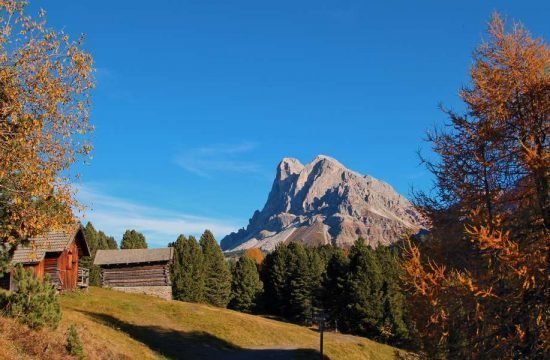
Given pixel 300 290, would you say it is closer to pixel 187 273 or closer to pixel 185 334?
pixel 187 273

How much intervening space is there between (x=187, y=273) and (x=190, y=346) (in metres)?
43.9

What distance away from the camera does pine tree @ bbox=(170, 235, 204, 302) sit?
74125 mm

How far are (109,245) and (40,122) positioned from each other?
111 meters

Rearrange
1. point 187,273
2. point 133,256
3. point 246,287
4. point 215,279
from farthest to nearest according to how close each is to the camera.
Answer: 1. point 215,279
2. point 246,287
3. point 187,273
4. point 133,256

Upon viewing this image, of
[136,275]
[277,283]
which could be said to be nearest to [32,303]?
[136,275]

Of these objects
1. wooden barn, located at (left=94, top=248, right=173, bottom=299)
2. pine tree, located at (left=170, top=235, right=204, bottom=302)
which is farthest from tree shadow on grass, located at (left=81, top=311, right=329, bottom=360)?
pine tree, located at (left=170, top=235, right=204, bottom=302)

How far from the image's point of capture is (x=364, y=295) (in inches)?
2137

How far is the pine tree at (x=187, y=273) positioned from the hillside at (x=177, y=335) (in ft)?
90.2

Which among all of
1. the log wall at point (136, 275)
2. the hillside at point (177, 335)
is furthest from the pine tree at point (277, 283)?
the hillside at point (177, 335)

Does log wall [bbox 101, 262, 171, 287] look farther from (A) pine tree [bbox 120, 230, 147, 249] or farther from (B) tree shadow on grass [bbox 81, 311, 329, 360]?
(A) pine tree [bbox 120, 230, 147, 249]

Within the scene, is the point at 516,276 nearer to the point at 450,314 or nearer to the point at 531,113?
the point at 450,314

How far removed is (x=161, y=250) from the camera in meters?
60.6

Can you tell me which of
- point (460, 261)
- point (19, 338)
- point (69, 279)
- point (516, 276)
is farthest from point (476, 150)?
point (69, 279)

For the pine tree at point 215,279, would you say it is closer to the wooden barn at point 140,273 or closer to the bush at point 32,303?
the wooden barn at point 140,273
